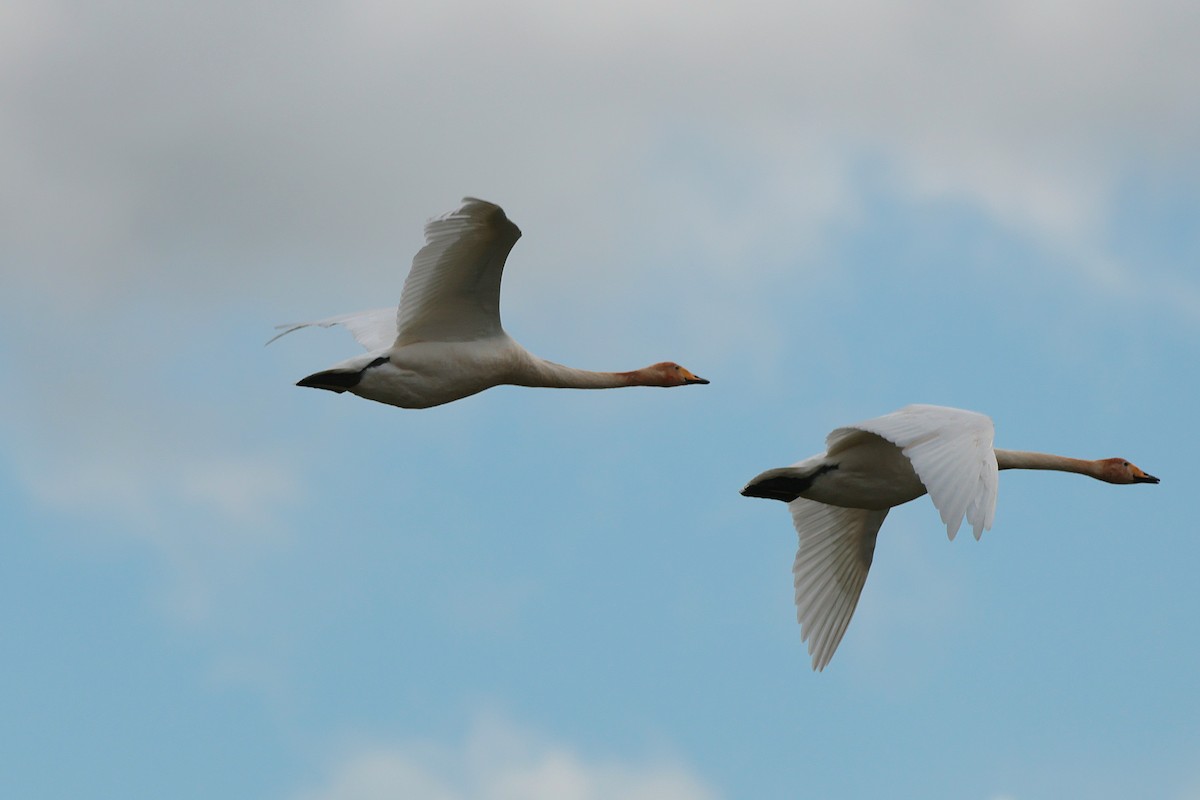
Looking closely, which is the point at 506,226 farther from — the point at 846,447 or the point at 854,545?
the point at 854,545

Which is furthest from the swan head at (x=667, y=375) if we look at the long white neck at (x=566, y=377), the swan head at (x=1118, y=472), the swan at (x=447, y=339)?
Result: the swan head at (x=1118, y=472)

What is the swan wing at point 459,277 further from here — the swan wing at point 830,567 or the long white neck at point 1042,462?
the long white neck at point 1042,462

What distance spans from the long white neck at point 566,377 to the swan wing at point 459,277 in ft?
2.11

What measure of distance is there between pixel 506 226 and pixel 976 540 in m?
5.37

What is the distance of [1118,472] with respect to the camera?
21531mm

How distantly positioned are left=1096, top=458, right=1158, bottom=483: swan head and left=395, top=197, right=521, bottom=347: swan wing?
22.8ft

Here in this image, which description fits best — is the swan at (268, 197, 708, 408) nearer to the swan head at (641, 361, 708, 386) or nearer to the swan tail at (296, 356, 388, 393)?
the swan tail at (296, 356, 388, 393)

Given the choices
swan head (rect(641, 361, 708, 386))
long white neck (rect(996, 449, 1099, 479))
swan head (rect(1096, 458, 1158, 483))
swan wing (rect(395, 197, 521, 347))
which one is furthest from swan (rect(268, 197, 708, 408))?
swan head (rect(1096, 458, 1158, 483))

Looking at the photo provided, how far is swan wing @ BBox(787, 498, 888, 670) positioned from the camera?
795 inches

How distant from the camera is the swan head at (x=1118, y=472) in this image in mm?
21484

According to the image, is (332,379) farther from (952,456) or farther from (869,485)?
(952,456)

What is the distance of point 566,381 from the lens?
19828 mm

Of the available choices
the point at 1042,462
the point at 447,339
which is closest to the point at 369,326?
the point at 447,339

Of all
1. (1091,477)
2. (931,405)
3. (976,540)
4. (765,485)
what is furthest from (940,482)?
(1091,477)
